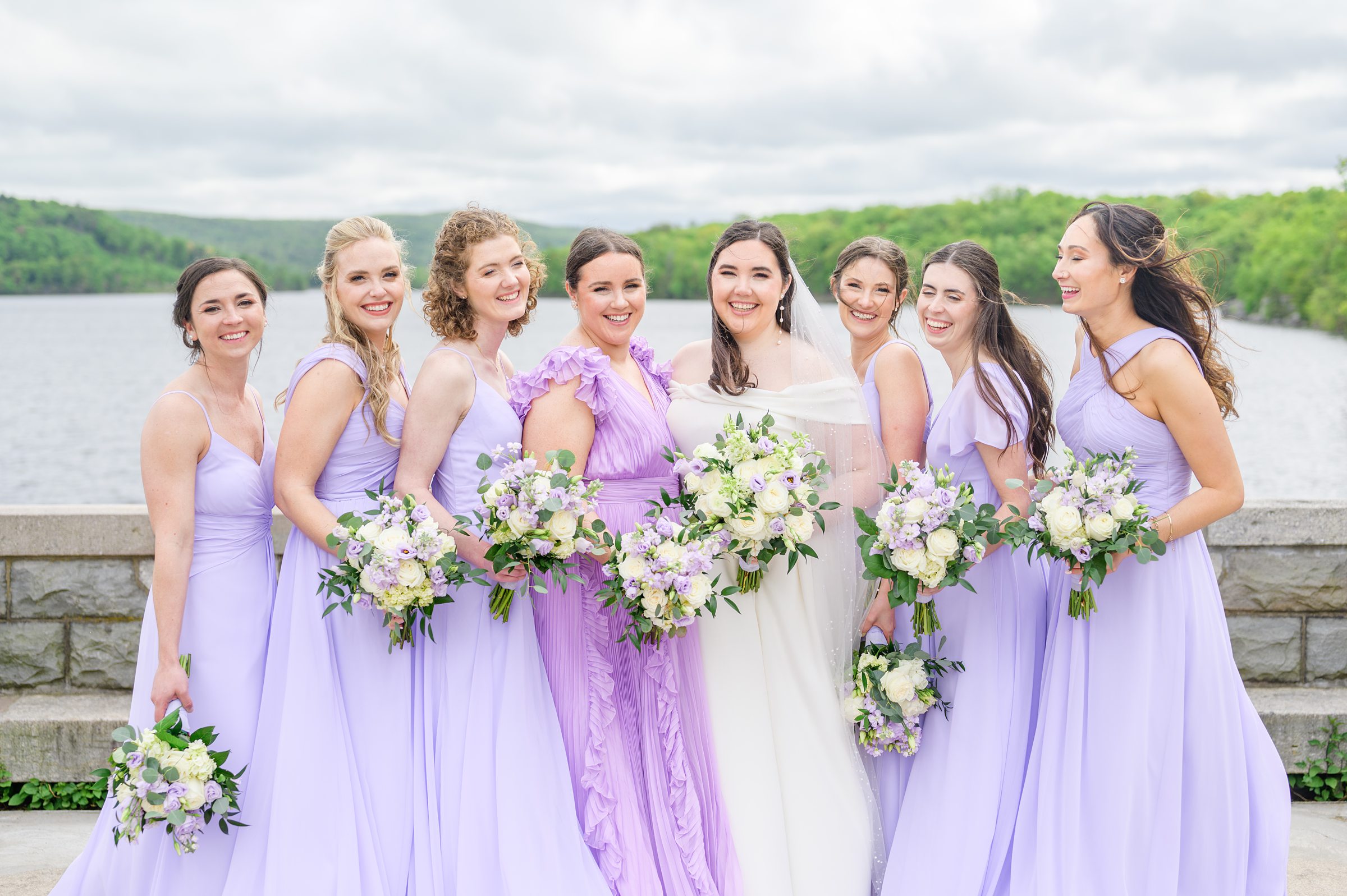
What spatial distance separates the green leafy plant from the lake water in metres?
1.91

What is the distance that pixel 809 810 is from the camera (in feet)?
12.6

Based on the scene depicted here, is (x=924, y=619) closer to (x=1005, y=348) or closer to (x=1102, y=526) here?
(x=1102, y=526)

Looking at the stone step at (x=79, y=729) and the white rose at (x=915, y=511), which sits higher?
the white rose at (x=915, y=511)

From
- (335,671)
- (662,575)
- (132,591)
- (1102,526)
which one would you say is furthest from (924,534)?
(132,591)

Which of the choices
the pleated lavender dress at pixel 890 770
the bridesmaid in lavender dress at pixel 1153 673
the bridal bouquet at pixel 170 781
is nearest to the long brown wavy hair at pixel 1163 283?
the bridesmaid in lavender dress at pixel 1153 673

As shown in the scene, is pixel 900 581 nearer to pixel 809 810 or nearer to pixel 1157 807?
pixel 809 810

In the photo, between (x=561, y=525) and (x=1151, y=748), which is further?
(x=1151, y=748)

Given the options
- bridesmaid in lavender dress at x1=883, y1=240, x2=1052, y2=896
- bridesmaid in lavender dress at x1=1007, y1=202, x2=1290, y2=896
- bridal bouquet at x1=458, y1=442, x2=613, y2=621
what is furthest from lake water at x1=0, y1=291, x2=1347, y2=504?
bridal bouquet at x1=458, y1=442, x2=613, y2=621

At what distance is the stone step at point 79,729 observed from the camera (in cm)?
493

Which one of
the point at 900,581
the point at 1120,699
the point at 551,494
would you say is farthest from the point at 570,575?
the point at 1120,699

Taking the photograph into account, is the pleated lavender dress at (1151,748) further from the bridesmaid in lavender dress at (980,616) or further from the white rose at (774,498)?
the white rose at (774,498)

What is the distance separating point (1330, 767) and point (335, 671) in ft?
15.5

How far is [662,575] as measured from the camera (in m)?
3.39

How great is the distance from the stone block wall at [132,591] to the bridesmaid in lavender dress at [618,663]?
227cm
